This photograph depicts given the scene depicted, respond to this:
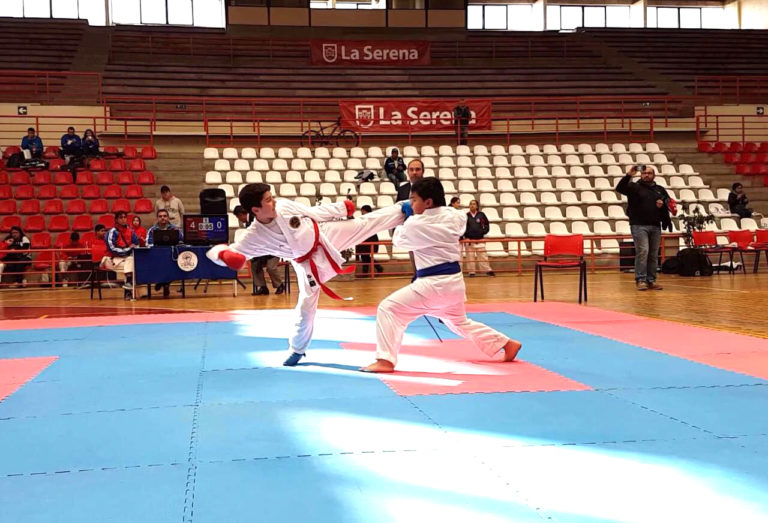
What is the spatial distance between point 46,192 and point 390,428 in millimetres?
15837

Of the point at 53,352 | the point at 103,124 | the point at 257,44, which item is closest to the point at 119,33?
the point at 257,44

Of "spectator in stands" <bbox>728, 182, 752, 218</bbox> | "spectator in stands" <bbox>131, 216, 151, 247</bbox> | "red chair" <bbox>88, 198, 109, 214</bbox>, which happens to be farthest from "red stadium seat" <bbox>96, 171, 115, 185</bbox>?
"spectator in stands" <bbox>728, 182, 752, 218</bbox>

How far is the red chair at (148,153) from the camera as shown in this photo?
19.9 metres

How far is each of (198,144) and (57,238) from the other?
6.80 meters

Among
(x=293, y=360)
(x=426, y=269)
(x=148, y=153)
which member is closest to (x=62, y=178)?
(x=148, y=153)

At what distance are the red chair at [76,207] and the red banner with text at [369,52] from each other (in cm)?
1236

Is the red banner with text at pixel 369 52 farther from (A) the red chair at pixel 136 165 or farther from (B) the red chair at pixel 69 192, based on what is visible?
(B) the red chair at pixel 69 192

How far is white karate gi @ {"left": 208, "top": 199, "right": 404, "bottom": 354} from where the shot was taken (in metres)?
5.74

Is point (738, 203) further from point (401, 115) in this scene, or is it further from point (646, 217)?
point (401, 115)

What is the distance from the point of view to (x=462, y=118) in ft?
70.4

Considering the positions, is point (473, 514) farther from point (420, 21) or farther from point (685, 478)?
point (420, 21)

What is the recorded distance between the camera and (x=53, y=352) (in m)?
7.17

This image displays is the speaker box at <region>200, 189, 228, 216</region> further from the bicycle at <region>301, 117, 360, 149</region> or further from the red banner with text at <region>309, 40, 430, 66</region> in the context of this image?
the red banner with text at <region>309, 40, 430, 66</region>

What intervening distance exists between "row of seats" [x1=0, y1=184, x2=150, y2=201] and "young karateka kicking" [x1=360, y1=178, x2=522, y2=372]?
1381 cm
